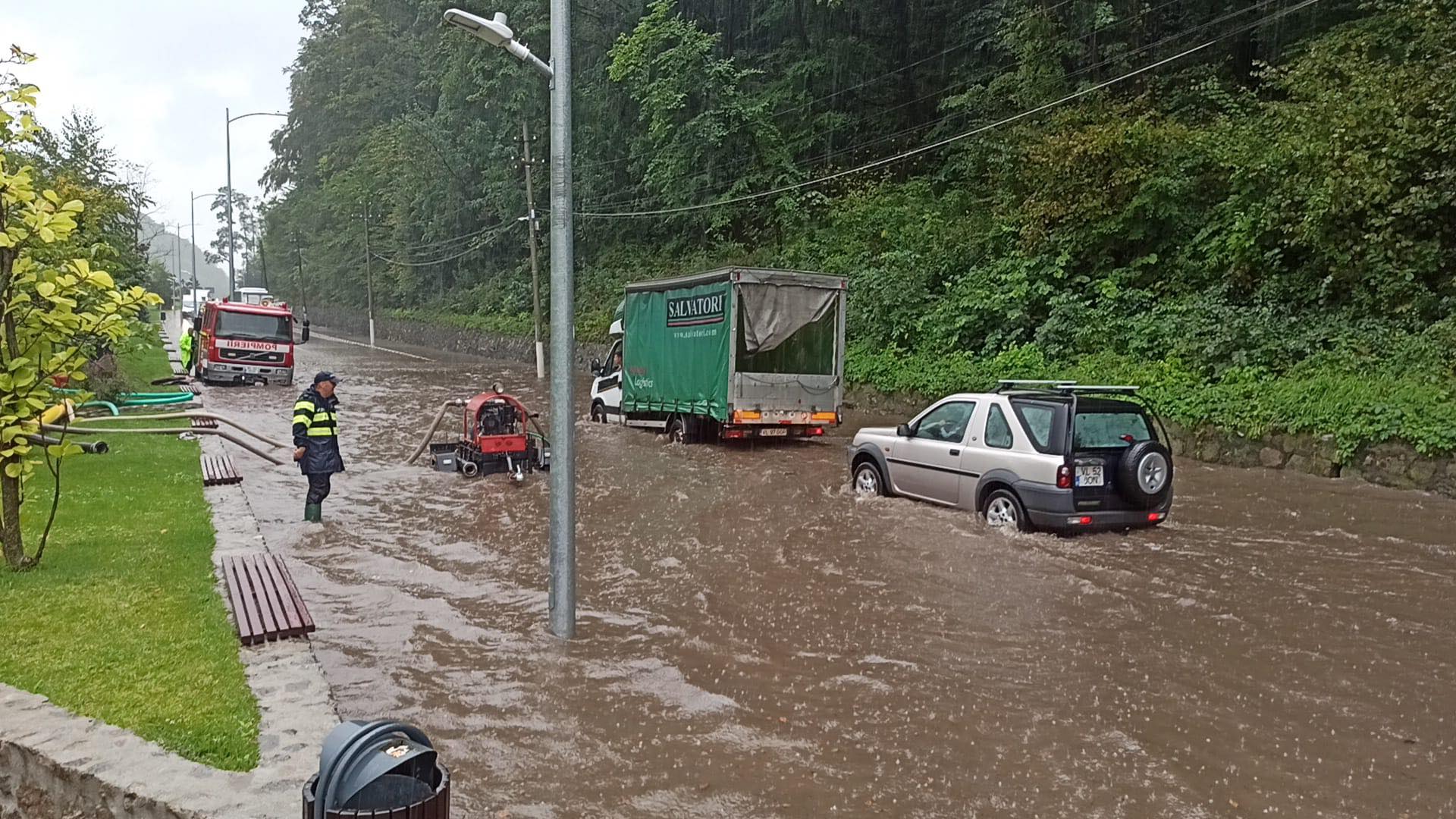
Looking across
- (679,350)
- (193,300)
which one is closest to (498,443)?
(679,350)

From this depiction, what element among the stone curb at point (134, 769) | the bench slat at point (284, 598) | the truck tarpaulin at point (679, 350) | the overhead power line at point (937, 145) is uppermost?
the overhead power line at point (937, 145)

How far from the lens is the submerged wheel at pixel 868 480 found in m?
11.7

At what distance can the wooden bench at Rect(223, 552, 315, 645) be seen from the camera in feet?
20.8

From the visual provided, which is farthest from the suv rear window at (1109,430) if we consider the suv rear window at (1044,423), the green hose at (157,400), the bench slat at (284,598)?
the green hose at (157,400)

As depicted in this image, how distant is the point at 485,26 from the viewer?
21.6 ft

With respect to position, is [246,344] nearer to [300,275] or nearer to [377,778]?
[377,778]

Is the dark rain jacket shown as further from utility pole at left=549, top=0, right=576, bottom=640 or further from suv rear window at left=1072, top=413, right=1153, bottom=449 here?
suv rear window at left=1072, top=413, right=1153, bottom=449

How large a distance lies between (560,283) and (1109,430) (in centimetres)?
561

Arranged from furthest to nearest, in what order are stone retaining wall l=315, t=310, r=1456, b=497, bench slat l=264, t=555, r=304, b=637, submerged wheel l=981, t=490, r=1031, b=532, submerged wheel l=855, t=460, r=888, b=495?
stone retaining wall l=315, t=310, r=1456, b=497 → submerged wheel l=855, t=460, r=888, b=495 → submerged wheel l=981, t=490, r=1031, b=532 → bench slat l=264, t=555, r=304, b=637

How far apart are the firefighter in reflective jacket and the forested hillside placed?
12.2 meters

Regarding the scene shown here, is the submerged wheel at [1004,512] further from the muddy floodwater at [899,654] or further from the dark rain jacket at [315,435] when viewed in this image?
the dark rain jacket at [315,435]

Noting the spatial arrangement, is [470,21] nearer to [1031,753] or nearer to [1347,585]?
[1031,753]

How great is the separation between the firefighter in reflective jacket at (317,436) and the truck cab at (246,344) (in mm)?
18699

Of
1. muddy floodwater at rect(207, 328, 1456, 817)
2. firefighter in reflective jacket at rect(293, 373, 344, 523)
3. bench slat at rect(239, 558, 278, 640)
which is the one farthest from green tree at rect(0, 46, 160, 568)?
firefighter in reflective jacket at rect(293, 373, 344, 523)
